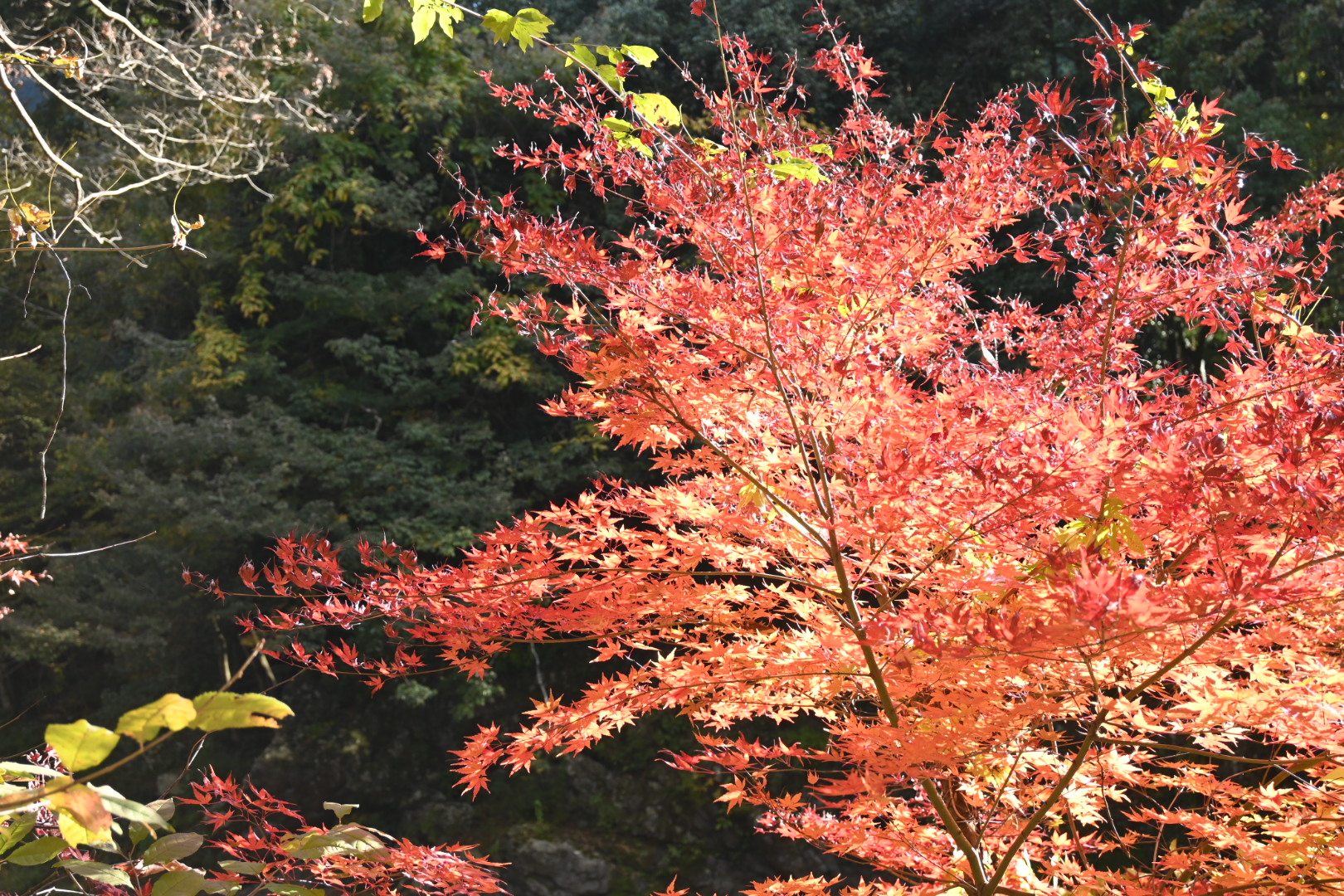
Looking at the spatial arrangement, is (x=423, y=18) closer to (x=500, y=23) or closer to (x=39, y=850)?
(x=500, y=23)

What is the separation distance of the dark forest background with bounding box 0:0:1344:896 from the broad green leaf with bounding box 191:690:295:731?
559 centimetres

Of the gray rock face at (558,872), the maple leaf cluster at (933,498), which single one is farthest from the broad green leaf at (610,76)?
the gray rock face at (558,872)

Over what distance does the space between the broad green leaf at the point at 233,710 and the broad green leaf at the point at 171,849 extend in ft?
1.42

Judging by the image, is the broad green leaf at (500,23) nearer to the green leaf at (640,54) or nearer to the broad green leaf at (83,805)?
the green leaf at (640,54)

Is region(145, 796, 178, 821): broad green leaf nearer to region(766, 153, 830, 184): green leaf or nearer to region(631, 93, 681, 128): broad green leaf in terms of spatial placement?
region(631, 93, 681, 128): broad green leaf

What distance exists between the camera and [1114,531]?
1.56 m

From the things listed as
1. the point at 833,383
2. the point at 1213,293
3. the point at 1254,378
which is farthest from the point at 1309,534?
the point at 1213,293

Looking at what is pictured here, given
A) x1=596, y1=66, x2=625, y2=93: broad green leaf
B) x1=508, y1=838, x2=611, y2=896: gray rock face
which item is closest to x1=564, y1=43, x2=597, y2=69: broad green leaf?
x1=596, y1=66, x2=625, y2=93: broad green leaf

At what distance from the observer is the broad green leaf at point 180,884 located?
0.88 meters

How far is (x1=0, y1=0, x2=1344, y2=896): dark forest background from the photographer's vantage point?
20.5ft

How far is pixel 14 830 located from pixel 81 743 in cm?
38

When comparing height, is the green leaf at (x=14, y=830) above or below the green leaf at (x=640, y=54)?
below

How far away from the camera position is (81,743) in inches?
23.4

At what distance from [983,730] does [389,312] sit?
23.6 feet
